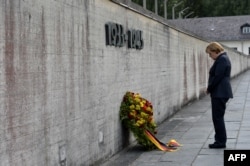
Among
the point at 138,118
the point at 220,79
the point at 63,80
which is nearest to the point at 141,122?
the point at 138,118

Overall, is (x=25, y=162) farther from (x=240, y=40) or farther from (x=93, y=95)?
(x=240, y=40)

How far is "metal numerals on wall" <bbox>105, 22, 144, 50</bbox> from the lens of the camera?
8.55 meters

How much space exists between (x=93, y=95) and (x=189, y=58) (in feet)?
36.2

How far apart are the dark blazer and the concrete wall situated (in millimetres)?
1554

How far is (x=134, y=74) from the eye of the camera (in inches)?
404

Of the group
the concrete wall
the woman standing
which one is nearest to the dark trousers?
the woman standing

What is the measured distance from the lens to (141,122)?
8.84 meters

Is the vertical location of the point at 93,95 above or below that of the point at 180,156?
above

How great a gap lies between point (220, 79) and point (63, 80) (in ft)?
11.0

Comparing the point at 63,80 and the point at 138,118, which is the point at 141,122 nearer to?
Result: the point at 138,118

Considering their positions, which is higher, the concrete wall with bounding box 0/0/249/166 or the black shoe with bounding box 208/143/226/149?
the concrete wall with bounding box 0/0/249/166

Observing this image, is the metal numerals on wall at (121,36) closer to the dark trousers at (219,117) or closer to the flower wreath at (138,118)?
the flower wreath at (138,118)

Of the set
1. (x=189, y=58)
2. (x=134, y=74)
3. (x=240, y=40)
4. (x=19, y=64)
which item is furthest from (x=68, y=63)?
(x=240, y=40)

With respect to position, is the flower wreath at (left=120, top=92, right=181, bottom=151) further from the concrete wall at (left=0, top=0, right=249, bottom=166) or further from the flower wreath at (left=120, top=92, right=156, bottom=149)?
the concrete wall at (left=0, top=0, right=249, bottom=166)
